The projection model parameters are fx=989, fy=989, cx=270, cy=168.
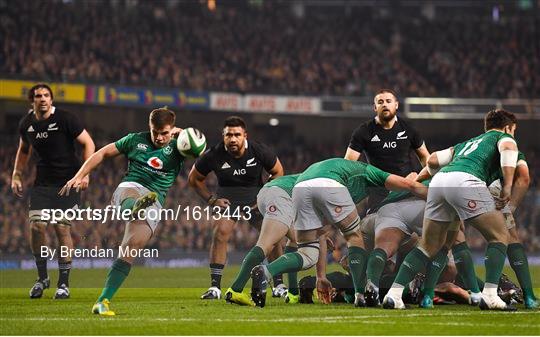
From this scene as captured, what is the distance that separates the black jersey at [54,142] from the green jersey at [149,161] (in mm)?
2337

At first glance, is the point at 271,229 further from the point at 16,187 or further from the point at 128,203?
the point at 16,187

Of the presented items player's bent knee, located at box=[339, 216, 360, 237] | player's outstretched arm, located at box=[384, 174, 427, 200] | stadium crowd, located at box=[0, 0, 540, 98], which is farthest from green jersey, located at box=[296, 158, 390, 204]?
stadium crowd, located at box=[0, 0, 540, 98]

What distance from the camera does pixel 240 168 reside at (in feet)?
39.6

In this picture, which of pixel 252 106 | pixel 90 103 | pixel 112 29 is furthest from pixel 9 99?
pixel 252 106

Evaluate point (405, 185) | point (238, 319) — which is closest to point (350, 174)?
point (405, 185)

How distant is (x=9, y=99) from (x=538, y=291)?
65.9 ft

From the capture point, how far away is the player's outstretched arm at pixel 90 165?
957 cm

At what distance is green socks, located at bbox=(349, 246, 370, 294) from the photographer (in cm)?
1031

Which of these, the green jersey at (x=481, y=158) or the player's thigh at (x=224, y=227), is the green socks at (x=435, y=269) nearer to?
the green jersey at (x=481, y=158)

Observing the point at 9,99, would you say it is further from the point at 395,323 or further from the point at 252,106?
the point at 395,323

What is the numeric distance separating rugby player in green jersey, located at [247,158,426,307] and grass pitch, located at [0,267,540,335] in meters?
0.45

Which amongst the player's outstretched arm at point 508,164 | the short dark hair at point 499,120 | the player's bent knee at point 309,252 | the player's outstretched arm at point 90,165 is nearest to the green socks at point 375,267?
the player's bent knee at point 309,252

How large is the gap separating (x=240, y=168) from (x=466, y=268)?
320cm

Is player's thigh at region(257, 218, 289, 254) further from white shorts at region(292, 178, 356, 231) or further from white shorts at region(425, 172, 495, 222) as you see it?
white shorts at region(425, 172, 495, 222)
